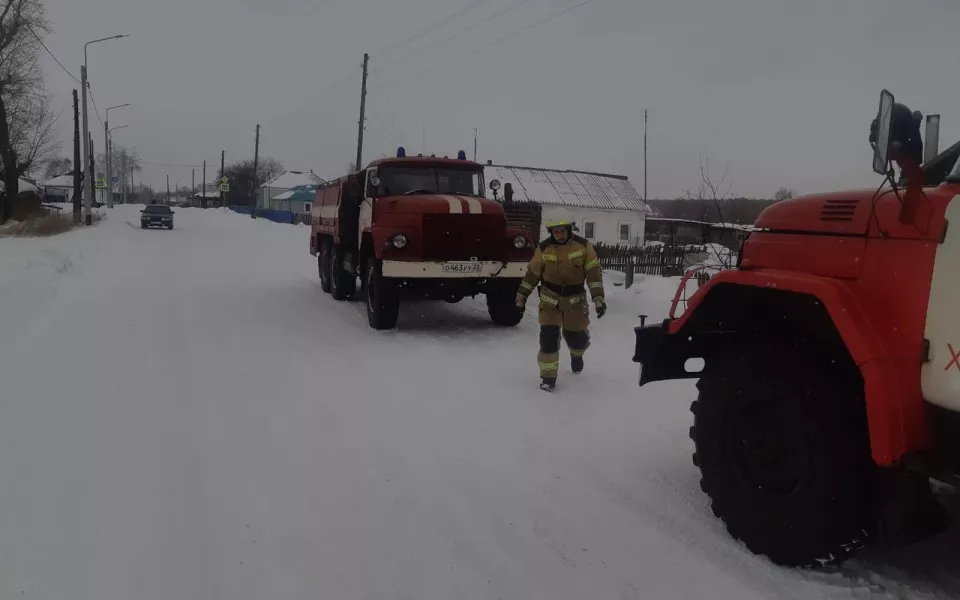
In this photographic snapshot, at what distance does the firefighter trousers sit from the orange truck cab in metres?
2.61

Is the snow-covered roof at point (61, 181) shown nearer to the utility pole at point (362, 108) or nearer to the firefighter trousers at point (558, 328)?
the utility pole at point (362, 108)

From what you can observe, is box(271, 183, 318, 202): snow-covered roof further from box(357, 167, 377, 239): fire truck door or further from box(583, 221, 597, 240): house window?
box(357, 167, 377, 239): fire truck door

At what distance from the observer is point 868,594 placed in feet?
9.71

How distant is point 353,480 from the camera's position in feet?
13.4

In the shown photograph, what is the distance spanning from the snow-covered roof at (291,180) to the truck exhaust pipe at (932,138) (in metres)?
95.5

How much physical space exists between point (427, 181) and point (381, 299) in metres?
1.88

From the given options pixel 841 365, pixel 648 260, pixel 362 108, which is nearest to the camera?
pixel 841 365

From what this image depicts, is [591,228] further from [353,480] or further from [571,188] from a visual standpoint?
[353,480]

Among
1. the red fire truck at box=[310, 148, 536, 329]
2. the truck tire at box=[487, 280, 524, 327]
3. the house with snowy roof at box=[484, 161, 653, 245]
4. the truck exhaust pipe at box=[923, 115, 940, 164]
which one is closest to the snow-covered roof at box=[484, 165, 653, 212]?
the house with snowy roof at box=[484, 161, 653, 245]

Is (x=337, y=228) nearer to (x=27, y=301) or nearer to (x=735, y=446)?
(x=27, y=301)

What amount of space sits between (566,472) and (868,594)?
1.80 metres

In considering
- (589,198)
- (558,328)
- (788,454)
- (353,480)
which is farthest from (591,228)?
(788,454)

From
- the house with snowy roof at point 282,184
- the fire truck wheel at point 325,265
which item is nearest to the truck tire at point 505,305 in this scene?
the fire truck wheel at point 325,265

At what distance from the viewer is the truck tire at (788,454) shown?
9.37 feet
